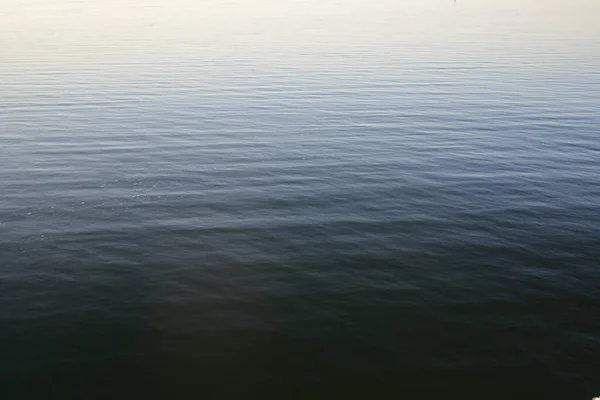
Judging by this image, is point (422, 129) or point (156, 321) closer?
point (156, 321)

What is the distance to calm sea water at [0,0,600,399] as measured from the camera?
27875 mm

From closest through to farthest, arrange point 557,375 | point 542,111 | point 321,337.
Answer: point 557,375, point 321,337, point 542,111

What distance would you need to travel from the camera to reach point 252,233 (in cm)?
4028

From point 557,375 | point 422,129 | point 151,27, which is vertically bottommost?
point 557,375

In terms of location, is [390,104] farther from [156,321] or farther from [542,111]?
[156,321]

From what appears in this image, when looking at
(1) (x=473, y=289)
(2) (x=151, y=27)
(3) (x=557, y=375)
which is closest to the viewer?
(3) (x=557, y=375)

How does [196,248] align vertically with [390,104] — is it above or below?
below

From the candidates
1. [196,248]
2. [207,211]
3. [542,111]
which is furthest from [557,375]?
[542,111]

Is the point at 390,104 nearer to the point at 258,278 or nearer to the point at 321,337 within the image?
the point at 258,278

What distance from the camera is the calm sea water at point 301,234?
2788cm

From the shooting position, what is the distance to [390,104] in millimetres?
78312

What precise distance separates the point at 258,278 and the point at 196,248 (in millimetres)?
5703

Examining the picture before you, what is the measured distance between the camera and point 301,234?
1582 inches

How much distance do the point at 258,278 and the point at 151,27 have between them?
156 meters
